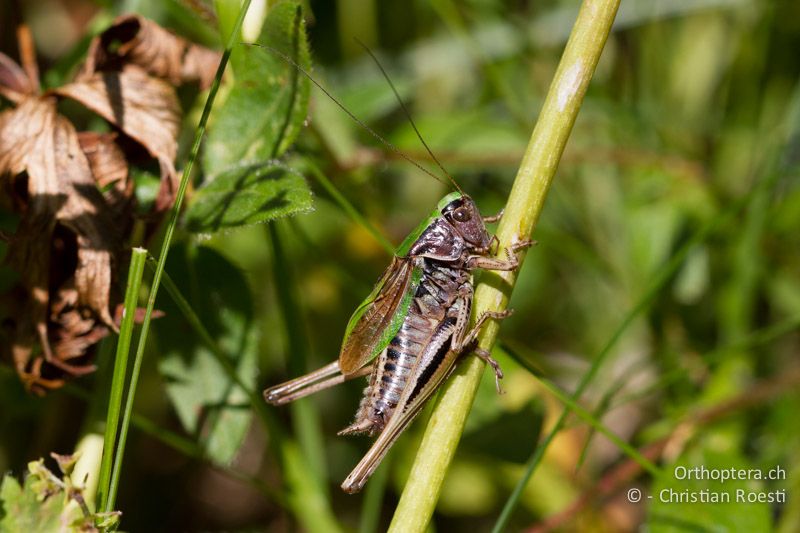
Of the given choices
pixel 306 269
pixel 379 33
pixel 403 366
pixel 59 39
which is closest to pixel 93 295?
pixel 403 366

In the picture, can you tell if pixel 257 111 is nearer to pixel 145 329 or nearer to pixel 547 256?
pixel 145 329

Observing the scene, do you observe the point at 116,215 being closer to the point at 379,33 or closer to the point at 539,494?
the point at 539,494

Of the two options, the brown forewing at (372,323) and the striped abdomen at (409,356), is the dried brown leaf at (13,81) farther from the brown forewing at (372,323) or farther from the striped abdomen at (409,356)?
the striped abdomen at (409,356)

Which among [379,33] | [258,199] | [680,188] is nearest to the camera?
[258,199]

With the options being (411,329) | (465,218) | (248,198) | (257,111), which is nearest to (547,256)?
(465,218)

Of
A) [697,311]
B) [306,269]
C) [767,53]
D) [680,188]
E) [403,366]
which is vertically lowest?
[403,366]

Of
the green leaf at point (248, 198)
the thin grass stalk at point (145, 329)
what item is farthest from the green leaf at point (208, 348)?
the thin grass stalk at point (145, 329)
